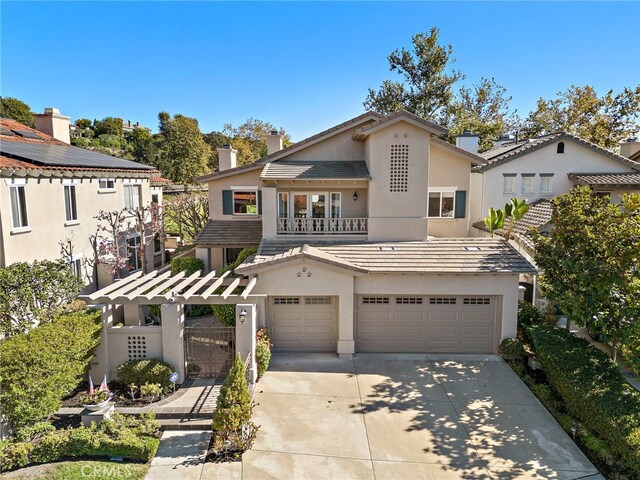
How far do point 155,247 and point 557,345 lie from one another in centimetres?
2449

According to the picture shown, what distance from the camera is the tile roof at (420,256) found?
49.0 feet

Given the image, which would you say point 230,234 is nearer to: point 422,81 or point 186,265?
point 186,265

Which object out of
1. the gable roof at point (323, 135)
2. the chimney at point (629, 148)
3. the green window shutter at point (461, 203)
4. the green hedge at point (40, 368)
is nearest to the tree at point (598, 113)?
the chimney at point (629, 148)

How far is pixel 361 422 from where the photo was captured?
11008mm

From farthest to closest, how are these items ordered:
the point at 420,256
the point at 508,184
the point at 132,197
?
the point at 508,184 → the point at 132,197 → the point at 420,256

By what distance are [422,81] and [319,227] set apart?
1206 inches

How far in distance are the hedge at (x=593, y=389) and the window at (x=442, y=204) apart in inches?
331

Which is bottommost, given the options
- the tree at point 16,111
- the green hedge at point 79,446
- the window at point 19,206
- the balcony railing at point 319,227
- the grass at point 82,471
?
the grass at point 82,471

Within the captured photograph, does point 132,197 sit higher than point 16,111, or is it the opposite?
point 16,111

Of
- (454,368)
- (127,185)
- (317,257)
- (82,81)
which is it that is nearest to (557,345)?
(454,368)

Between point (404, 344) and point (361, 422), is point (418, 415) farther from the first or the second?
point (404, 344)

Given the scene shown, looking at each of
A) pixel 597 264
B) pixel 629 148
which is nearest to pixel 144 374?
pixel 597 264

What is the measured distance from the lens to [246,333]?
12.7m

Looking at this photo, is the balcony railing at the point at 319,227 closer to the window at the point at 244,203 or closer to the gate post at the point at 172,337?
the window at the point at 244,203
